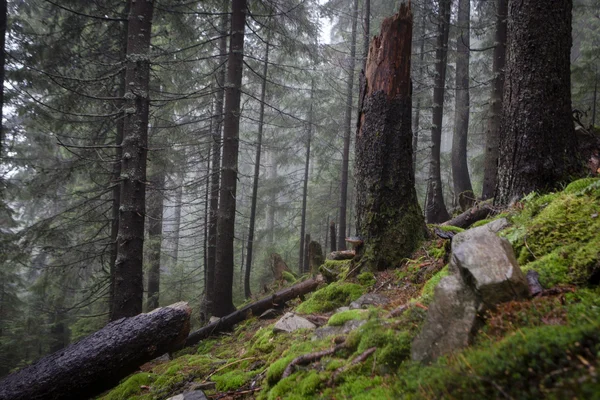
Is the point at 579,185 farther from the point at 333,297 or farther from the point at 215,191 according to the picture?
the point at 215,191

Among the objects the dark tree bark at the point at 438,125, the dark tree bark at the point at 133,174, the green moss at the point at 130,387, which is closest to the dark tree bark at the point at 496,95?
the dark tree bark at the point at 438,125

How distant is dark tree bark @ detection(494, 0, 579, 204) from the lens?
4.21 meters

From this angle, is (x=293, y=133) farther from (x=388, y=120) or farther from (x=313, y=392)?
(x=313, y=392)

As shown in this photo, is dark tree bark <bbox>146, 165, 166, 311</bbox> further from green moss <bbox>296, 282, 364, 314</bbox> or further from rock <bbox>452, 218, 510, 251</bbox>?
rock <bbox>452, 218, 510, 251</bbox>

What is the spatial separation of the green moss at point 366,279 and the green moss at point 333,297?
11 centimetres

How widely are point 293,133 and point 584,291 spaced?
1756 centimetres

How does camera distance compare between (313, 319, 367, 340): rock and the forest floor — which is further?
(313, 319, 367, 340): rock

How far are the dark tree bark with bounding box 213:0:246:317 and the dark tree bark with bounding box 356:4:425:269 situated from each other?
442 cm

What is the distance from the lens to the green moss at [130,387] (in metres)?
4.11

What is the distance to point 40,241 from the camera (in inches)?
401

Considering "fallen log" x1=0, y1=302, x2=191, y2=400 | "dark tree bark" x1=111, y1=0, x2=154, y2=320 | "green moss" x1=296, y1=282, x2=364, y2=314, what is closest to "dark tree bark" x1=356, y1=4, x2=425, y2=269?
"green moss" x1=296, y1=282, x2=364, y2=314

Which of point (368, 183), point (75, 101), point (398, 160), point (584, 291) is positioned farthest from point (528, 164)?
point (75, 101)

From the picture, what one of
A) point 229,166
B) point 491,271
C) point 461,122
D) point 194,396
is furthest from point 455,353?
point 461,122

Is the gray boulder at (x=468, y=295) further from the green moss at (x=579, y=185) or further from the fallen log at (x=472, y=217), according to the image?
the fallen log at (x=472, y=217)
